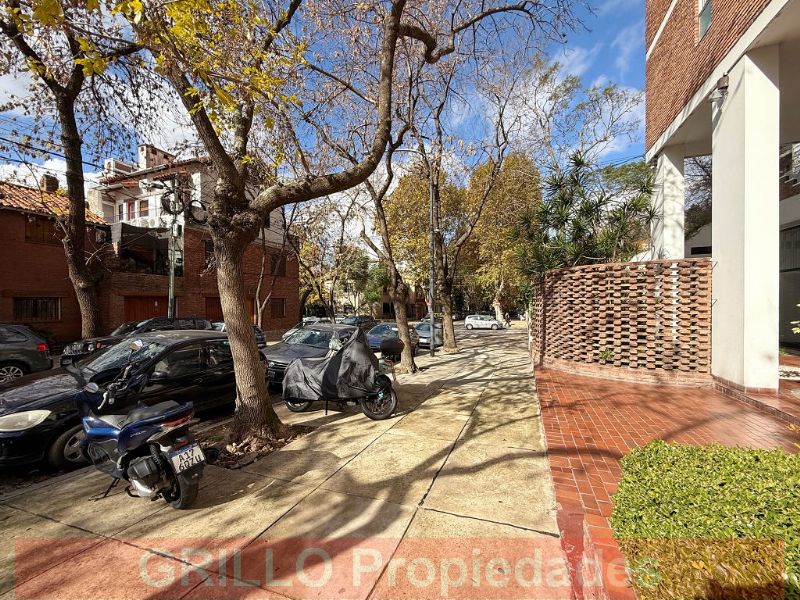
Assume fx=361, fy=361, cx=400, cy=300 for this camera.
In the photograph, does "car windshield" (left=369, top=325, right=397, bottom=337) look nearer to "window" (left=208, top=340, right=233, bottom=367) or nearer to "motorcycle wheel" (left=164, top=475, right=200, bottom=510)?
"window" (left=208, top=340, right=233, bottom=367)

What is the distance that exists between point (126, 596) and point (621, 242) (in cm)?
1026

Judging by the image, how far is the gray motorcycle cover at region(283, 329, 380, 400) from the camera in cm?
Answer: 546

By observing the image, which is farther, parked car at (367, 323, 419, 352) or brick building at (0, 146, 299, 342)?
parked car at (367, 323, 419, 352)

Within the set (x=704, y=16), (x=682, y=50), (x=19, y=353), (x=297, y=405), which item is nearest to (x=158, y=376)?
(x=297, y=405)

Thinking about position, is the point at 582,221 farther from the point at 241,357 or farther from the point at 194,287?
the point at 194,287

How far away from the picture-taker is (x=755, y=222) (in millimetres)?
5602

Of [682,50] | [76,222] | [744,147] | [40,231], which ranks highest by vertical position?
[682,50]

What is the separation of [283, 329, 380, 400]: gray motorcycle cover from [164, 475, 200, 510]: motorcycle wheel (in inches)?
94.3

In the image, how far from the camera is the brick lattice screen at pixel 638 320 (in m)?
6.87

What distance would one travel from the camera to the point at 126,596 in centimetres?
219

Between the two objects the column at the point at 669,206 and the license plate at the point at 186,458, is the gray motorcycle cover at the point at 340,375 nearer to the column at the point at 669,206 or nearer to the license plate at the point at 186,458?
the license plate at the point at 186,458

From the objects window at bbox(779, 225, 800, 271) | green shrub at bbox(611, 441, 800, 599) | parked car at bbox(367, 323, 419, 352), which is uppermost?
window at bbox(779, 225, 800, 271)

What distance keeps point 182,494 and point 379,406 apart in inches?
120

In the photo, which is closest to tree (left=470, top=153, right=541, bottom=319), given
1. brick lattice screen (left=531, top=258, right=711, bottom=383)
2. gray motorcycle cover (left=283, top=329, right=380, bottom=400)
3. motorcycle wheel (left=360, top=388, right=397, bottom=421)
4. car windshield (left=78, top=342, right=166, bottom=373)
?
brick lattice screen (left=531, top=258, right=711, bottom=383)
